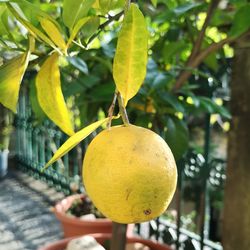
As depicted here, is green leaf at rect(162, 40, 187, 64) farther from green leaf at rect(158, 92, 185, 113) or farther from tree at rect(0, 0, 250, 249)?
green leaf at rect(158, 92, 185, 113)

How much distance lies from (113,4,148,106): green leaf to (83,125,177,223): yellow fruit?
0.18 feet

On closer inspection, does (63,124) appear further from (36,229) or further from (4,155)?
(4,155)

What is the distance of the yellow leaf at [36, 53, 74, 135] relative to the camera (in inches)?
23.8

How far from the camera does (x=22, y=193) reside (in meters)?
3.33

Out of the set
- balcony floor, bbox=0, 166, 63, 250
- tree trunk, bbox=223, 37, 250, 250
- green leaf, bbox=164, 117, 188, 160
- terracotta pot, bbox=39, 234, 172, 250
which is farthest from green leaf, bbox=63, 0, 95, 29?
balcony floor, bbox=0, 166, 63, 250

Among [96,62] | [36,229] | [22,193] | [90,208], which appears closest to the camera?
[96,62]

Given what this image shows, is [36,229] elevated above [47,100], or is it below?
below

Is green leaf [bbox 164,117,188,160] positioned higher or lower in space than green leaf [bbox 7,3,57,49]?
lower

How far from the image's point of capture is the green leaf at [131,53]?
1.52 feet

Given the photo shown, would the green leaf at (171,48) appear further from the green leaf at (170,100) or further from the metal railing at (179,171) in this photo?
the metal railing at (179,171)

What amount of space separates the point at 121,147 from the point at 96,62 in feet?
3.27

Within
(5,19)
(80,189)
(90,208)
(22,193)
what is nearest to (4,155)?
(22,193)

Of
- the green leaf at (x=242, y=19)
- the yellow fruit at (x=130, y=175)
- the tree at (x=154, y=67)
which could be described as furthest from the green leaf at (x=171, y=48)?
the yellow fruit at (x=130, y=175)

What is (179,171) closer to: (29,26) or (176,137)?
(176,137)
